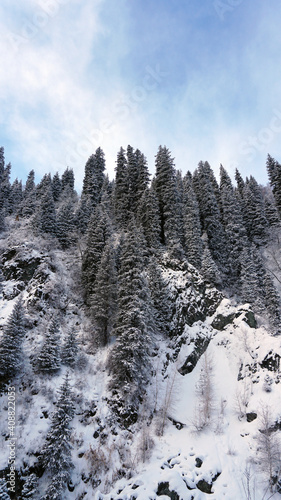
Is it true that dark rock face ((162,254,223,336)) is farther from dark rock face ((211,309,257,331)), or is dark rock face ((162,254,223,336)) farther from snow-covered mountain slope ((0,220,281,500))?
dark rock face ((211,309,257,331))

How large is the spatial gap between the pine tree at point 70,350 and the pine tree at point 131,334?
344 cm

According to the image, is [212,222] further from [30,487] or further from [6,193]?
[6,193]

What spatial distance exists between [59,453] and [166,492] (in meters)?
7.35

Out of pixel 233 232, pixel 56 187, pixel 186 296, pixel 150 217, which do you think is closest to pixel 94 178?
pixel 56 187

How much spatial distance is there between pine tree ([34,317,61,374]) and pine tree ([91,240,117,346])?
534 centimetres

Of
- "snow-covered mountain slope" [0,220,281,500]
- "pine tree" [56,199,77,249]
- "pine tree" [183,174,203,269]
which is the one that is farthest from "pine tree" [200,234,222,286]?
"pine tree" [56,199,77,249]

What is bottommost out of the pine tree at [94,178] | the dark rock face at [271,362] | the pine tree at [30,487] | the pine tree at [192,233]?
the pine tree at [30,487]

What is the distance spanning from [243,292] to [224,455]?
2252 cm

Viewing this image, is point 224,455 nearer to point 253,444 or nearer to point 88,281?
point 253,444

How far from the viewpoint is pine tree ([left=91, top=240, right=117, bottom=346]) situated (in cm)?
2659

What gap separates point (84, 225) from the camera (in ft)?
156

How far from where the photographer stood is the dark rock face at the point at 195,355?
26.2m

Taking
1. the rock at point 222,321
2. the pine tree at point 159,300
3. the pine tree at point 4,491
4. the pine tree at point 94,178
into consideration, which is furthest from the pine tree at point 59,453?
the pine tree at point 94,178

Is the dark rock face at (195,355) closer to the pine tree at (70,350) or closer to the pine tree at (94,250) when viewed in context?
the pine tree at (70,350)
